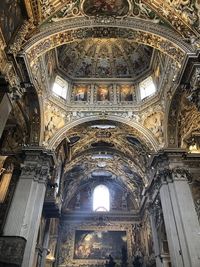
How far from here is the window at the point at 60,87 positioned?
15.7m

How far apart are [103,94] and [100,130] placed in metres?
2.55

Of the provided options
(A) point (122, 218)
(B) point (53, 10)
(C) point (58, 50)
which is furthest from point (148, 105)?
(A) point (122, 218)

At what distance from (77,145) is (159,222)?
26.4ft

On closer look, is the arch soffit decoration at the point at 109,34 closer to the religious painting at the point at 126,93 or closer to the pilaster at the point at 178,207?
the pilaster at the point at 178,207

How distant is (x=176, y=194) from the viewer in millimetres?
11680

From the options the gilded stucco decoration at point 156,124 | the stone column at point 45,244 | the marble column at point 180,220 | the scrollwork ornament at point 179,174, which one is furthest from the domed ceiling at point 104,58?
the stone column at point 45,244

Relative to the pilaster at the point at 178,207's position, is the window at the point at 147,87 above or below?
above

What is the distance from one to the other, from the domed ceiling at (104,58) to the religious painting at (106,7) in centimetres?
551

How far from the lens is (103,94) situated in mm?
16828

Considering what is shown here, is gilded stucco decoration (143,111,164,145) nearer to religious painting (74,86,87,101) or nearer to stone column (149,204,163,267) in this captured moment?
religious painting (74,86,87,101)

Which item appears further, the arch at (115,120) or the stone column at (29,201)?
the arch at (115,120)

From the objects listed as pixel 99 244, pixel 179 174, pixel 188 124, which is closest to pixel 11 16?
pixel 179 174

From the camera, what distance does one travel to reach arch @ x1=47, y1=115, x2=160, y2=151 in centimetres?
1396

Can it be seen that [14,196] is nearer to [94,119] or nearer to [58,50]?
[94,119]
